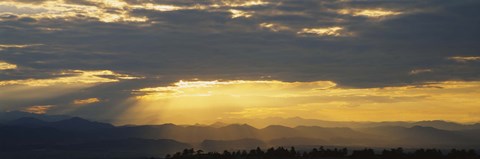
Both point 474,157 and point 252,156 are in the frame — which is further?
point 252,156

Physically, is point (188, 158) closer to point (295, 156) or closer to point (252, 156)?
point (252, 156)

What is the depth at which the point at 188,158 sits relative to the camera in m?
63.6

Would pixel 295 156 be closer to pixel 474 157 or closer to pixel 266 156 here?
pixel 266 156

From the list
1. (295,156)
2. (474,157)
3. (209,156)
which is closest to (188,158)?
(209,156)

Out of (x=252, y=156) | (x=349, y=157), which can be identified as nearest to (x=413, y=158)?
(x=349, y=157)

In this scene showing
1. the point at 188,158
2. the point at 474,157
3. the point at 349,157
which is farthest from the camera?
the point at 188,158

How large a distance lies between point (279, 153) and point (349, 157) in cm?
665

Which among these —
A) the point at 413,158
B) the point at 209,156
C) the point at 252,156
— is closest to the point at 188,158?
the point at 209,156

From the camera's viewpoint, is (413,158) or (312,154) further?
(312,154)

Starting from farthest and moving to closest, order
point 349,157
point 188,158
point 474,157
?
point 188,158
point 349,157
point 474,157

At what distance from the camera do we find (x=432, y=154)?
57.1 metres

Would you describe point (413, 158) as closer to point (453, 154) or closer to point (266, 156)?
point (453, 154)

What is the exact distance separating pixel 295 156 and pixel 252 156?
12.9ft

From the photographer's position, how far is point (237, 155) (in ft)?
206
